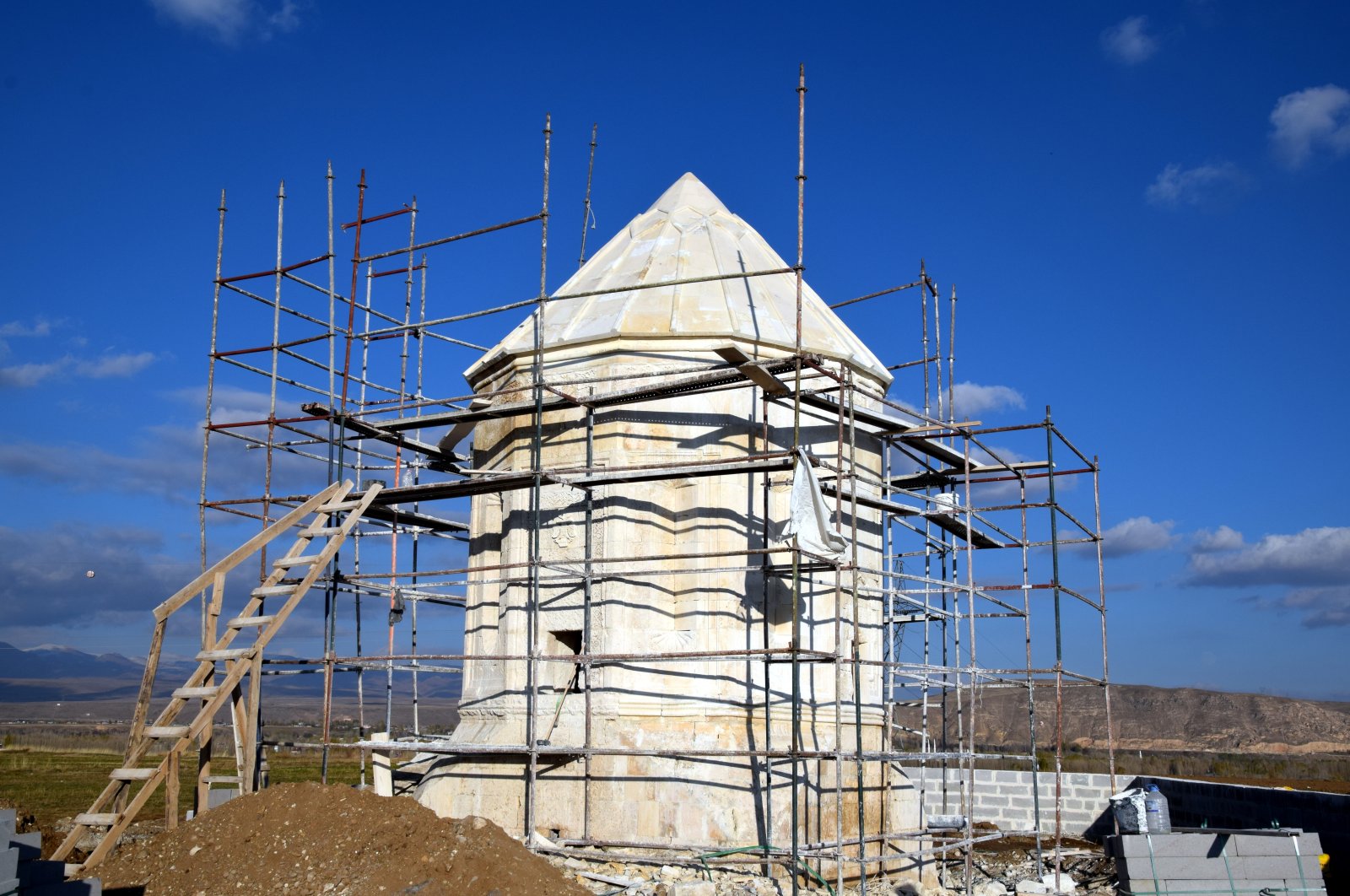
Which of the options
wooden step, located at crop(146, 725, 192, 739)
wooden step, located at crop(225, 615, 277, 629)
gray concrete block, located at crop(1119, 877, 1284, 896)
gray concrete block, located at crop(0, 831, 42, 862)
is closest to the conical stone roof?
wooden step, located at crop(225, 615, 277, 629)

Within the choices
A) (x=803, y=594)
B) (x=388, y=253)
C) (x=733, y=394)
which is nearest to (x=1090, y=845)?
(x=803, y=594)

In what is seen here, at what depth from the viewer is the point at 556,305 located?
17766mm

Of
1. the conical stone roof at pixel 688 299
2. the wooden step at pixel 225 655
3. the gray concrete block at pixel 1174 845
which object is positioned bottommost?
the gray concrete block at pixel 1174 845

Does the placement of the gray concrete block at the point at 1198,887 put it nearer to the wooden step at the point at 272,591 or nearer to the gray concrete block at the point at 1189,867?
the gray concrete block at the point at 1189,867

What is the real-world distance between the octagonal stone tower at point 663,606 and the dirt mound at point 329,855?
236cm

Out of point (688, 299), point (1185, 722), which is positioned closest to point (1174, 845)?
point (688, 299)

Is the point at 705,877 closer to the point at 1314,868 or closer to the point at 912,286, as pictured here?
the point at 1314,868

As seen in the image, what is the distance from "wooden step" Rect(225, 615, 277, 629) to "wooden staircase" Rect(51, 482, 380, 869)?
0.04 feet

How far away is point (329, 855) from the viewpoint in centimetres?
1188

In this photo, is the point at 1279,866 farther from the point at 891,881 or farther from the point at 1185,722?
the point at 1185,722

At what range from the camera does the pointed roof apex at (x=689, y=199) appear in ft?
62.6

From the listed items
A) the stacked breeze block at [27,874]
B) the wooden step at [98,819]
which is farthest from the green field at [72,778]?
the stacked breeze block at [27,874]

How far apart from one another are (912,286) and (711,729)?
25.0 ft

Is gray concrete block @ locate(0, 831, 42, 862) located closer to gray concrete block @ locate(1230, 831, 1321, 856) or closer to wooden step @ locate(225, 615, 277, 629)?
wooden step @ locate(225, 615, 277, 629)
